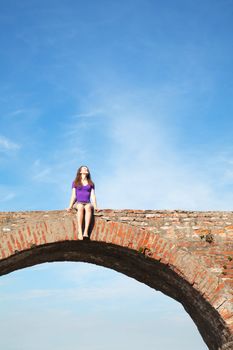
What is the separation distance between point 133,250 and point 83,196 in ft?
4.39

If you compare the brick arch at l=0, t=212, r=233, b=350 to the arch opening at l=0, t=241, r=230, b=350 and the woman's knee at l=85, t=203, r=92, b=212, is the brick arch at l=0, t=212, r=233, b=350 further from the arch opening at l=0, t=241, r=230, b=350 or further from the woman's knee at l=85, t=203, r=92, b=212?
the woman's knee at l=85, t=203, r=92, b=212

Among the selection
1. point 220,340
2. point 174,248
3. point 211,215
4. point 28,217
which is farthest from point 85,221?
point 220,340

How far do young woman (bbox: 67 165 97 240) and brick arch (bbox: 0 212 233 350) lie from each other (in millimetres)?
178

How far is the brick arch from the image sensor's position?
8.82 m

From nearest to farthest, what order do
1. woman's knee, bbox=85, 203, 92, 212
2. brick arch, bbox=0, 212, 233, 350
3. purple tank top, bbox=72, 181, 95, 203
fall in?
brick arch, bbox=0, 212, 233, 350
woman's knee, bbox=85, 203, 92, 212
purple tank top, bbox=72, 181, 95, 203

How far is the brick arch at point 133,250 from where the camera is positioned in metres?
8.82

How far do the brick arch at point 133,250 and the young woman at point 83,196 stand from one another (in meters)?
0.18

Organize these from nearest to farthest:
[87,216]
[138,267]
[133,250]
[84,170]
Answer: [87,216], [133,250], [84,170], [138,267]

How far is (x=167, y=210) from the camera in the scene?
948 cm

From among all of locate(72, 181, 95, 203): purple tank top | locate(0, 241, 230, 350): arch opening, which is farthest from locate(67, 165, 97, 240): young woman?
locate(0, 241, 230, 350): arch opening

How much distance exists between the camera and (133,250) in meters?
9.06

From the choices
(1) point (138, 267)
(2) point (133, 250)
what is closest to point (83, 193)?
(2) point (133, 250)

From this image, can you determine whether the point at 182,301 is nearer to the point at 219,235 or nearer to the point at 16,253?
the point at 219,235

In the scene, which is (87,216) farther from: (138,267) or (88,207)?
(138,267)
